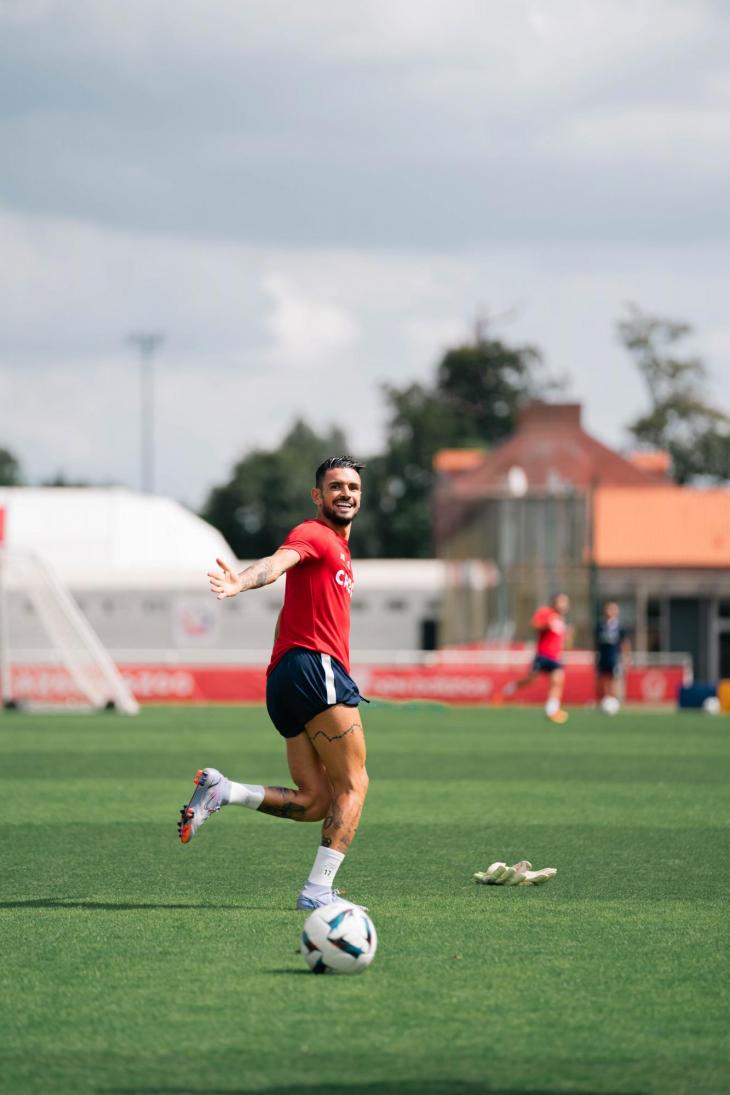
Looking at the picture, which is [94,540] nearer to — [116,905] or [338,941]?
[116,905]

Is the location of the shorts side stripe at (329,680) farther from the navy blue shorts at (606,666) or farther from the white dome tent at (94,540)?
the white dome tent at (94,540)

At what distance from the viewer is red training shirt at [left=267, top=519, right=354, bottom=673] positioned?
8047 mm

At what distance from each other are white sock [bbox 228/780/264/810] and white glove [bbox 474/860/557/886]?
5.31 feet

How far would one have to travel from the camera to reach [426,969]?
22.4ft

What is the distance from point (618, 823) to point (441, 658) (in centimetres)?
2732

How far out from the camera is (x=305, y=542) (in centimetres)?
792

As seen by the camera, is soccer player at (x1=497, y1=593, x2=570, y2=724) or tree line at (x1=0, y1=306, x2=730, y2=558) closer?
soccer player at (x1=497, y1=593, x2=570, y2=724)

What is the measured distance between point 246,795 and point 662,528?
46.0 metres

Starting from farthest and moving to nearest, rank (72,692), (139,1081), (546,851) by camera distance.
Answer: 1. (72,692)
2. (546,851)
3. (139,1081)

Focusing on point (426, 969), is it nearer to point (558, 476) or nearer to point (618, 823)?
point (618, 823)

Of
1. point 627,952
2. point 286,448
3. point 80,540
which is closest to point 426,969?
point 627,952

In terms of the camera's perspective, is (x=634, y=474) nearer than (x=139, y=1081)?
No

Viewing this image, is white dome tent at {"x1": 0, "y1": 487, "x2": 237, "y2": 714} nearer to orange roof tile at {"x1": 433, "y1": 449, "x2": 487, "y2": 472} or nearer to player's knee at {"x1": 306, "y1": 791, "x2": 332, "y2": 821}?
orange roof tile at {"x1": 433, "y1": 449, "x2": 487, "y2": 472}

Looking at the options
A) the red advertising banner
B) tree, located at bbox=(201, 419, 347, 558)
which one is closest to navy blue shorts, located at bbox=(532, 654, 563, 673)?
the red advertising banner
